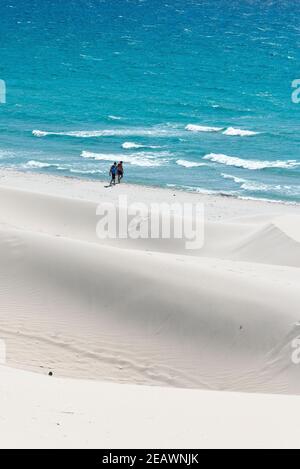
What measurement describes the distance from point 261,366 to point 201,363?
3.52ft

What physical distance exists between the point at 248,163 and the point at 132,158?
583 centimetres

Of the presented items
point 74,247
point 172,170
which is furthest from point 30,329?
point 172,170

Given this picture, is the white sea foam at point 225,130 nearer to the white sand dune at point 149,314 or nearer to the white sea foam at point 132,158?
the white sea foam at point 132,158

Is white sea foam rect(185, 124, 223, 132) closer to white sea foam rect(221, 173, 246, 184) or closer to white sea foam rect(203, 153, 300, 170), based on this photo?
white sea foam rect(203, 153, 300, 170)

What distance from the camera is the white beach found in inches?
332

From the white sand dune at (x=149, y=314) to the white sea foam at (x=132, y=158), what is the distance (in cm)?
1912

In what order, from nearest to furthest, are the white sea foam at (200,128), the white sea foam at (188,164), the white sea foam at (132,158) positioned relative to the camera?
the white sea foam at (188,164) < the white sea foam at (132,158) < the white sea foam at (200,128)

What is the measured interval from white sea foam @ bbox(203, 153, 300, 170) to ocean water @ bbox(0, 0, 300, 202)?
0.20ft

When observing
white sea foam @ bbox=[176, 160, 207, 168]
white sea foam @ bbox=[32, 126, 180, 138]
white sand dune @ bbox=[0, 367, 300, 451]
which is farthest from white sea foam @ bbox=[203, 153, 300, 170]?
white sand dune @ bbox=[0, 367, 300, 451]

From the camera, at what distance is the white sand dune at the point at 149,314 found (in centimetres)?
1281

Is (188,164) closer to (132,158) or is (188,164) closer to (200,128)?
(132,158)

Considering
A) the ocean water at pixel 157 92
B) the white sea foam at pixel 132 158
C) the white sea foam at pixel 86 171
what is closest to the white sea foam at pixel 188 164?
the ocean water at pixel 157 92
